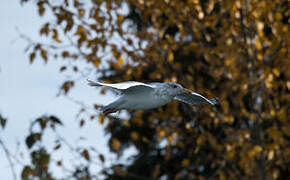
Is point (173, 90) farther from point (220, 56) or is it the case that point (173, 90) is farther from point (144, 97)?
point (220, 56)

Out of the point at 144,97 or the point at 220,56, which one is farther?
the point at 220,56

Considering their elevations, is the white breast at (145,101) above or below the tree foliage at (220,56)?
above

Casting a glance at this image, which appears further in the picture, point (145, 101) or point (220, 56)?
point (220, 56)

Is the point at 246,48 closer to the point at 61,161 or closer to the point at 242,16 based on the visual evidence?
the point at 242,16

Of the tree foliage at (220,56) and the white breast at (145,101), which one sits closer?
the white breast at (145,101)

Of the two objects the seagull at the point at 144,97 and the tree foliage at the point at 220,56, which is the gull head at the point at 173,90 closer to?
the seagull at the point at 144,97

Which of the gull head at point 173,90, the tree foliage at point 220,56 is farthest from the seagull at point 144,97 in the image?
the tree foliage at point 220,56

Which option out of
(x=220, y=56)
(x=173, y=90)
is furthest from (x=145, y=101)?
(x=220, y=56)

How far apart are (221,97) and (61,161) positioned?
66.4 inches

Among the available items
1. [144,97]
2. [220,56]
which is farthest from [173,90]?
[220,56]

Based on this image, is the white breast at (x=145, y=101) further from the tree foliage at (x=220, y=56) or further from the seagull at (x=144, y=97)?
the tree foliage at (x=220, y=56)

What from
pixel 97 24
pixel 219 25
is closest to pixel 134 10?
pixel 219 25

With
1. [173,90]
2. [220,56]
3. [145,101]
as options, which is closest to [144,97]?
[145,101]

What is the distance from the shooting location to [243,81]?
5359 mm
